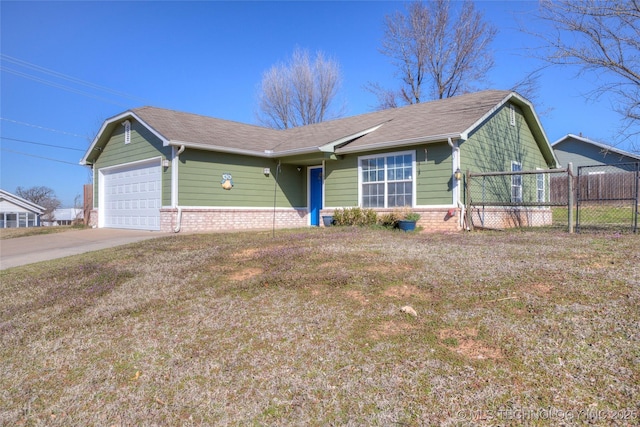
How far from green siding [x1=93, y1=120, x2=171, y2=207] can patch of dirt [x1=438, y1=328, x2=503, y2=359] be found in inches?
423

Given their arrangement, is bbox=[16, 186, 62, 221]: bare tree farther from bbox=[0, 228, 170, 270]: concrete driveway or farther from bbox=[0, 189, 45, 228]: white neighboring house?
bbox=[0, 228, 170, 270]: concrete driveway

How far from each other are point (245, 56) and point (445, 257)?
18599 mm

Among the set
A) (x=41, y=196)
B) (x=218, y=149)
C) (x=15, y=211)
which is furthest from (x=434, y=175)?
(x=41, y=196)

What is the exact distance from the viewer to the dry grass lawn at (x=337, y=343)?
2.59m

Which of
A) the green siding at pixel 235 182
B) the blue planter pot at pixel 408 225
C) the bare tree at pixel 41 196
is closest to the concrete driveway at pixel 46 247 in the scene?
the green siding at pixel 235 182

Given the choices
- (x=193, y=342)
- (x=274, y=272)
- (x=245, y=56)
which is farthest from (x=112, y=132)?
(x=193, y=342)

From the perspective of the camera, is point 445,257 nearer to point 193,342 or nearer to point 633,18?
point 193,342

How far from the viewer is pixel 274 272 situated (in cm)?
551

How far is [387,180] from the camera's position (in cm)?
1199

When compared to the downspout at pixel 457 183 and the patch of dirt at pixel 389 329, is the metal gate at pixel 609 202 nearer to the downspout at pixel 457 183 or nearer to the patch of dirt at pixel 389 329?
the downspout at pixel 457 183

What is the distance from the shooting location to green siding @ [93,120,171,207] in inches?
490

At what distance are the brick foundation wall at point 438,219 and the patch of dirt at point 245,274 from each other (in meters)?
6.47

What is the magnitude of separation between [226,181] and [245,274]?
26.8ft

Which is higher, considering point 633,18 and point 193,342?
point 633,18
